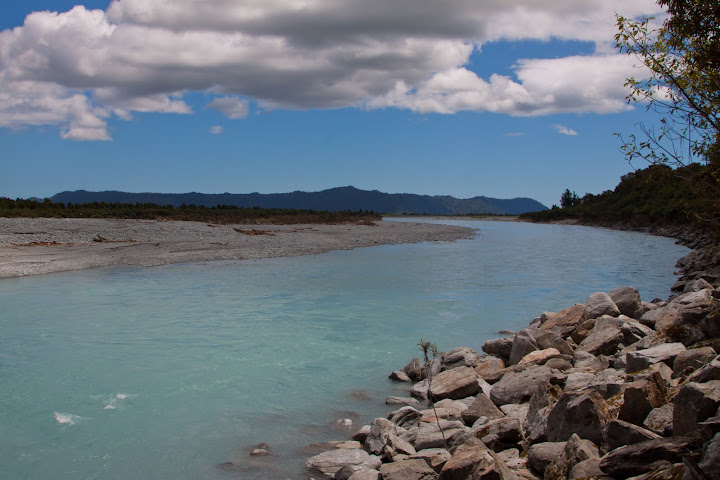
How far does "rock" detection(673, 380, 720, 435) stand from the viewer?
549 cm

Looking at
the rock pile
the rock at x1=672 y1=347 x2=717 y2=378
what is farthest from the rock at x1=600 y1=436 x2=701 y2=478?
the rock at x1=672 y1=347 x2=717 y2=378

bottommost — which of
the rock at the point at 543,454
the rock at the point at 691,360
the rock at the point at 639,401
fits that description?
the rock at the point at 543,454

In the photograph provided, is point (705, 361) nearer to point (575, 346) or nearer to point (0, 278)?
point (575, 346)

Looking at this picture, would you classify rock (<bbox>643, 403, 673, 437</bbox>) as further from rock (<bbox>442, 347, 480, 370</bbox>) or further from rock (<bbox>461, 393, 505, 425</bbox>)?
rock (<bbox>442, 347, 480, 370</bbox>)

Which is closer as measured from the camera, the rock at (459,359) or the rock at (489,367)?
the rock at (489,367)

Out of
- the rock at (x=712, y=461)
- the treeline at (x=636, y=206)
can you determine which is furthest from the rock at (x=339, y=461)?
the treeline at (x=636, y=206)

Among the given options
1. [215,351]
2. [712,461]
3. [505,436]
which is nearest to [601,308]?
[505,436]

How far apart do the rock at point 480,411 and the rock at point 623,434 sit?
2.40 meters

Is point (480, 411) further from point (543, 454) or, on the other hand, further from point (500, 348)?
point (500, 348)

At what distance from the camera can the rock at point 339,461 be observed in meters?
7.38

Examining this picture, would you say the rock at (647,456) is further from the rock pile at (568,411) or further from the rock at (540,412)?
the rock at (540,412)

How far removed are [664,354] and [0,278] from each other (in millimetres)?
27218

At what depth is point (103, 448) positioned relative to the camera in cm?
874

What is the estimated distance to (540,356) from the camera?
10.8 m
